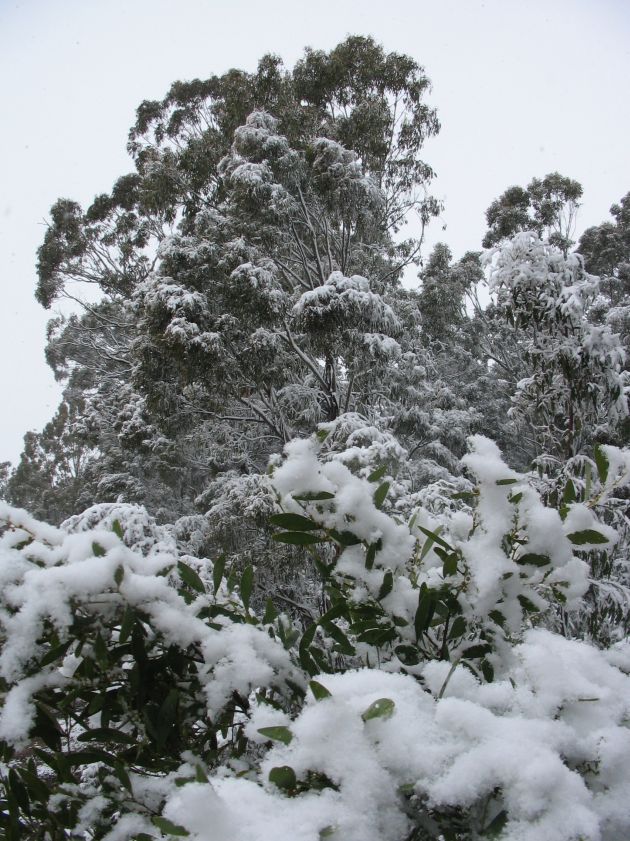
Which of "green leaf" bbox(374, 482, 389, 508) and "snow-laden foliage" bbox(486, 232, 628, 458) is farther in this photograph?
"snow-laden foliage" bbox(486, 232, 628, 458)

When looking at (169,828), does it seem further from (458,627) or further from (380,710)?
(458,627)

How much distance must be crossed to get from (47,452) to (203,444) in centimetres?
1667

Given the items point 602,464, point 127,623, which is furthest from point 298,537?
point 602,464

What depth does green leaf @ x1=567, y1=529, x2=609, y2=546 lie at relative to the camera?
790 millimetres

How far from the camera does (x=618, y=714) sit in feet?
2.01

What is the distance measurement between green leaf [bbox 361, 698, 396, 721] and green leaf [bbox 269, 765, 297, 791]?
0.29 feet

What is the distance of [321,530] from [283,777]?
356 millimetres

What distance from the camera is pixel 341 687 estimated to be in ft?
2.09

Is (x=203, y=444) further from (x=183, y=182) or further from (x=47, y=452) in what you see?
(x=47, y=452)

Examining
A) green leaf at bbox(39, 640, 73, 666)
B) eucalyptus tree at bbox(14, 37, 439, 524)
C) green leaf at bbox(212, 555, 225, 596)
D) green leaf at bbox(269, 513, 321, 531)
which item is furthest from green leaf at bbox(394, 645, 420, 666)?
eucalyptus tree at bbox(14, 37, 439, 524)

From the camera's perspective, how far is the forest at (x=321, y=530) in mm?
545

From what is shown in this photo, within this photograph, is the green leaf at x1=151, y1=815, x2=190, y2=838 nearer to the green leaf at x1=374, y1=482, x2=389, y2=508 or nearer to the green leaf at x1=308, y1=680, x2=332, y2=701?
the green leaf at x1=308, y1=680, x2=332, y2=701

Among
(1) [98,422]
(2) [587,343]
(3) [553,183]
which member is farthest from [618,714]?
(3) [553,183]

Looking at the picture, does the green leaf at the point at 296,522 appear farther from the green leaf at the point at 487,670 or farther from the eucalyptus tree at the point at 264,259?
the eucalyptus tree at the point at 264,259
